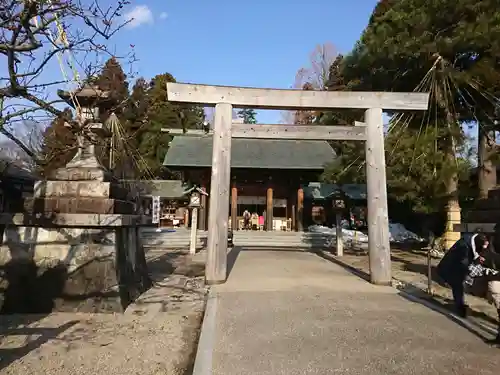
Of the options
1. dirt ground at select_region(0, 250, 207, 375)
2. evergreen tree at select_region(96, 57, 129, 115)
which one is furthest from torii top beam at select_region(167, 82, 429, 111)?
dirt ground at select_region(0, 250, 207, 375)

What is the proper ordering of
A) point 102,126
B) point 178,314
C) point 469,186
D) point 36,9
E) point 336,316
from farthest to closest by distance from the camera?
point 469,186, point 102,126, point 178,314, point 336,316, point 36,9

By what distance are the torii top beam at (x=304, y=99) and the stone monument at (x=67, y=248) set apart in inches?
113

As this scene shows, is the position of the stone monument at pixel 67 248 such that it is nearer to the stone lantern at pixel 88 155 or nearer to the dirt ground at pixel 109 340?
the stone lantern at pixel 88 155

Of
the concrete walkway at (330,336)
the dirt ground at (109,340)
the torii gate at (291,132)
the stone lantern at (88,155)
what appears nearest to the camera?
the concrete walkway at (330,336)

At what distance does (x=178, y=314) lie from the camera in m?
6.25

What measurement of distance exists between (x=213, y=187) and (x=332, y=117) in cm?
1231

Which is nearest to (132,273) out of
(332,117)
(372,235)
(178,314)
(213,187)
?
(178,314)

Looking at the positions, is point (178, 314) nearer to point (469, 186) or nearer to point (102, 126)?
point (102, 126)

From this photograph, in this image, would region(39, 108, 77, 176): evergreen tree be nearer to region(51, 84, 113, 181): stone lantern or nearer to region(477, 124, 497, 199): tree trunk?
region(51, 84, 113, 181): stone lantern

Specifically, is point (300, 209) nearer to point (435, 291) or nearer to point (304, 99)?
point (304, 99)

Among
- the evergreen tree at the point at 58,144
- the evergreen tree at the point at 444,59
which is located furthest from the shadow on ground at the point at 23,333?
the evergreen tree at the point at 444,59

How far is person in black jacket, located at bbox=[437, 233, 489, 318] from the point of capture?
559 centimetres

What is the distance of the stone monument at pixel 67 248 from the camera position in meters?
6.24

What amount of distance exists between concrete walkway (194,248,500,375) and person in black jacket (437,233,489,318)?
1.25 feet
